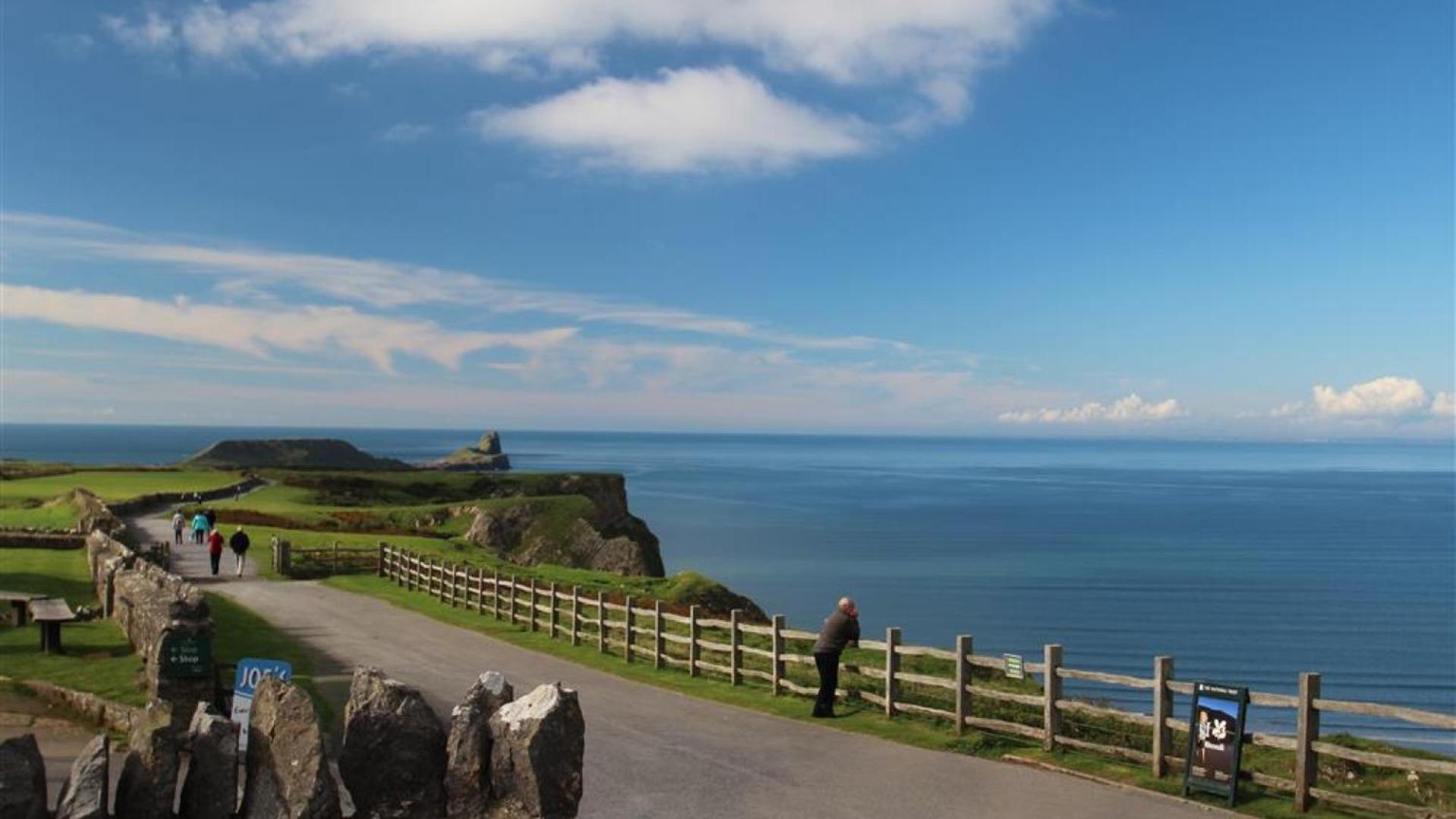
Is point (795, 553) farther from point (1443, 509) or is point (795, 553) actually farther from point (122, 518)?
point (1443, 509)

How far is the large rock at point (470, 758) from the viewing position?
975 centimetres

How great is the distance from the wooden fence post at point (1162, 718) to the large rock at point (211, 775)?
10.6 metres

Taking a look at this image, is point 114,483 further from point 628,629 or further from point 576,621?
point 628,629

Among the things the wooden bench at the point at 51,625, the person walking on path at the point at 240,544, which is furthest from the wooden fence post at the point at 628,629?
the person walking on path at the point at 240,544

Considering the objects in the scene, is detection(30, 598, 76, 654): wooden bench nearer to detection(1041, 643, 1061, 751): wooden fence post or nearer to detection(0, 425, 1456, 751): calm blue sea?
detection(1041, 643, 1061, 751): wooden fence post

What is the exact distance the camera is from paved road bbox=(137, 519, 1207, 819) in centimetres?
1311

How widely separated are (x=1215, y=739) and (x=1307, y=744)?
37.6 inches

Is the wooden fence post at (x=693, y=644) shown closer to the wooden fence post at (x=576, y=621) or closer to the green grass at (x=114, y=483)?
the wooden fence post at (x=576, y=621)

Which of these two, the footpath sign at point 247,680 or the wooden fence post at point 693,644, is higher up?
the footpath sign at point 247,680

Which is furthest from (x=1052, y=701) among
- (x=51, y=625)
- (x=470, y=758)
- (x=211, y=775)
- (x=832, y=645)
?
(x=51, y=625)

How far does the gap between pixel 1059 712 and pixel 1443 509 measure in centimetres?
16077

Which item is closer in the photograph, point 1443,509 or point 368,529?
point 368,529

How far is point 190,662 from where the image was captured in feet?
47.1

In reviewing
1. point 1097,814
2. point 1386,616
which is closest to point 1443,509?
point 1386,616
